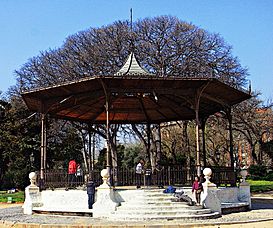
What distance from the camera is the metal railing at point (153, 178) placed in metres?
20.8

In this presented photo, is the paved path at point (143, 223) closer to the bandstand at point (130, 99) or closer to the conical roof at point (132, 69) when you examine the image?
the bandstand at point (130, 99)

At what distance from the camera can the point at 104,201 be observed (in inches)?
746

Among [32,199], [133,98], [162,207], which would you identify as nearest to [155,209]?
A: [162,207]

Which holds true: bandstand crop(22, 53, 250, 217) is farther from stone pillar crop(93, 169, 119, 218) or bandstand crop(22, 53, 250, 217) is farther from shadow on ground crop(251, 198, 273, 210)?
shadow on ground crop(251, 198, 273, 210)

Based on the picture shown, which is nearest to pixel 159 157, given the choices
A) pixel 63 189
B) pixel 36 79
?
pixel 36 79

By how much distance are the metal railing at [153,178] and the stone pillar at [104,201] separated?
978 mm

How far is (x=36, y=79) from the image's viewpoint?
4516 cm

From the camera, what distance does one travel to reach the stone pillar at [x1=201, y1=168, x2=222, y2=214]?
1944 centimetres

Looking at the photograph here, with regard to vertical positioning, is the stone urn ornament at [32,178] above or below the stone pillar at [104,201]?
above

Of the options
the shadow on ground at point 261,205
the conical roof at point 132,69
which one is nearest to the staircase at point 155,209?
the shadow on ground at point 261,205

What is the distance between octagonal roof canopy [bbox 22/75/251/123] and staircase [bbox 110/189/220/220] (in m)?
4.91

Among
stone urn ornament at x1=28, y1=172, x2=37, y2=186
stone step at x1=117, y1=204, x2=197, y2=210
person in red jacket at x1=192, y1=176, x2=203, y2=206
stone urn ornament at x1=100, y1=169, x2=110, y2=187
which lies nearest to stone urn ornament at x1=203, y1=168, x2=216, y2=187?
person in red jacket at x1=192, y1=176, x2=203, y2=206

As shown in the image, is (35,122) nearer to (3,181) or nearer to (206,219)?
(3,181)

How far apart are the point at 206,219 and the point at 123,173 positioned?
4.83 metres
